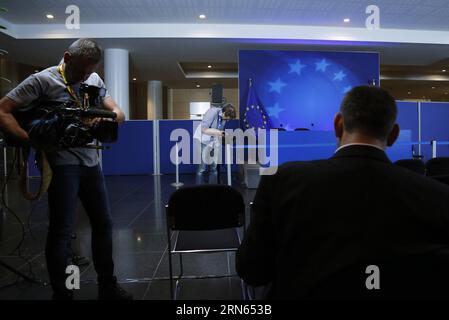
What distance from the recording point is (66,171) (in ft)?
4.97

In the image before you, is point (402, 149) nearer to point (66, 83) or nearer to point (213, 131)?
point (213, 131)

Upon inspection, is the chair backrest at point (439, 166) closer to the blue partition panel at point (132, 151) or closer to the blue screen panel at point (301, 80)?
the blue screen panel at point (301, 80)

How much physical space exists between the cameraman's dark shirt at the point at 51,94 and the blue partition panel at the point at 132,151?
18.5 feet

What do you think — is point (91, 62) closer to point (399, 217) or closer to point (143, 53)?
point (399, 217)

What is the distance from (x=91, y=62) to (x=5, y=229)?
9.02 ft

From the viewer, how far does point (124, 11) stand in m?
5.81

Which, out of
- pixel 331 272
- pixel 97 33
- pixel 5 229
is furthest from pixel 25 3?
pixel 331 272

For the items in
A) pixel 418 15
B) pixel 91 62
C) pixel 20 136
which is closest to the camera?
pixel 20 136

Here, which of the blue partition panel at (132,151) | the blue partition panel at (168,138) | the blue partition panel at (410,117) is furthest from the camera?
the blue partition panel at (168,138)

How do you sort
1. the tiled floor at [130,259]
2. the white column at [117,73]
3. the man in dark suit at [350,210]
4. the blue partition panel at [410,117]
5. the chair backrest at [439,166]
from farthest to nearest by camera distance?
the white column at [117,73] → the blue partition panel at [410,117] → the chair backrest at [439,166] → the tiled floor at [130,259] → the man in dark suit at [350,210]

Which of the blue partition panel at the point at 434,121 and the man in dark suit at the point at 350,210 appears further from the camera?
the blue partition panel at the point at 434,121

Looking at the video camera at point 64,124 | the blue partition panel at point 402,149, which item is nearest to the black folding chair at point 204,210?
the video camera at point 64,124

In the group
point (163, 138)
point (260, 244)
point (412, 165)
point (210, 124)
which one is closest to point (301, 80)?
point (163, 138)

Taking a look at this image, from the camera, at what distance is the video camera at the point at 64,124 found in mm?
1386
